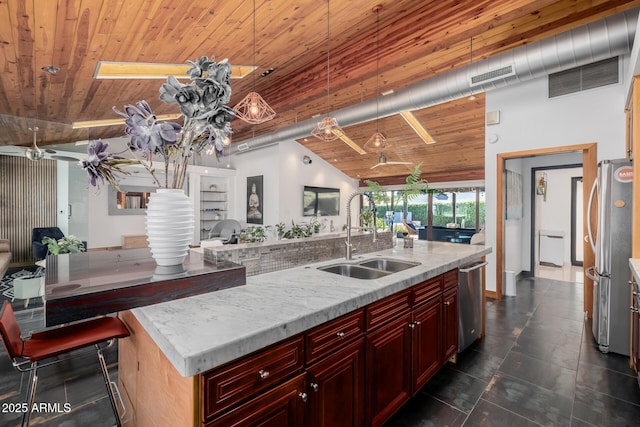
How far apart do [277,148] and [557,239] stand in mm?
6697

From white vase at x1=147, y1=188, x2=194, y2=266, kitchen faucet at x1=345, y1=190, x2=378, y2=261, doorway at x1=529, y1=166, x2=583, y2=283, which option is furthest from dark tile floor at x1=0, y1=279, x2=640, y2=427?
doorway at x1=529, y1=166, x2=583, y2=283

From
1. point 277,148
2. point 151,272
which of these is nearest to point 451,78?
point 151,272

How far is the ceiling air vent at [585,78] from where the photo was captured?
135 inches

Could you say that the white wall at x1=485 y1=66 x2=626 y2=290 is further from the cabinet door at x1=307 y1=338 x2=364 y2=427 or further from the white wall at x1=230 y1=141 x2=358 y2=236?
the white wall at x1=230 y1=141 x2=358 y2=236

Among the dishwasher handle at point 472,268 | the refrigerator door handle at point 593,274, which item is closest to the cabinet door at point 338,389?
the dishwasher handle at point 472,268

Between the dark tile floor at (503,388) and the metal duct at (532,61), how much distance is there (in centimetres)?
273

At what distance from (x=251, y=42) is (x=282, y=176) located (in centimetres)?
472

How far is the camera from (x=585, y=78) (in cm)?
360

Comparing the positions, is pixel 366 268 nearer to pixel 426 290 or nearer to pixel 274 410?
pixel 426 290

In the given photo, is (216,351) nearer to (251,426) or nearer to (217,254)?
(251,426)

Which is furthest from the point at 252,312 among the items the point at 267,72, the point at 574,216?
the point at 574,216

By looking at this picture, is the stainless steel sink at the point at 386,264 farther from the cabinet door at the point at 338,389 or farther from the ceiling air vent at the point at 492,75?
the ceiling air vent at the point at 492,75

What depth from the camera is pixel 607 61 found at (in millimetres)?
3434

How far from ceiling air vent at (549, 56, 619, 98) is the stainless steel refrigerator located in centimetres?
153
